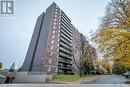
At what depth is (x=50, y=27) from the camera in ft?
199

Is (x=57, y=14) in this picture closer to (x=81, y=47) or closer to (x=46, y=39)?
(x=46, y=39)

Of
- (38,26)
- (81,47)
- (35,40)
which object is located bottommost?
(81,47)

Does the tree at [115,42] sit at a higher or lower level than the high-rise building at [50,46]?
lower

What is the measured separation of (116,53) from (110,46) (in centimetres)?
39

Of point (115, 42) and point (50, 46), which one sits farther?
point (50, 46)

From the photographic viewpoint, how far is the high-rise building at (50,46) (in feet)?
183

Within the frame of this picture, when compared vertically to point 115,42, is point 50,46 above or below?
above

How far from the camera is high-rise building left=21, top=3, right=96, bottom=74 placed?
55.8 m

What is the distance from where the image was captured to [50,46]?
5822 centimetres

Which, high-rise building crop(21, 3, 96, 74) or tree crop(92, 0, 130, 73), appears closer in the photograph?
tree crop(92, 0, 130, 73)

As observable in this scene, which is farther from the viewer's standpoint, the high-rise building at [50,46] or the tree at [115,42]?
the high-rise building at [50,46]

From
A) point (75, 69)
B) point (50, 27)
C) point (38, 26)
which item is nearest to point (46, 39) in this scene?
point (50, 27)

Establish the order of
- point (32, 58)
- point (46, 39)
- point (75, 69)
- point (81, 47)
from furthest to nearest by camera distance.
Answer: point (75, 69) < point (32, 58) < point (46, 39) < point (81, 47)

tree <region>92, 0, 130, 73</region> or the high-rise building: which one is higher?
the high-rise building
